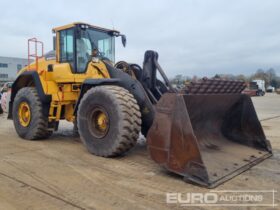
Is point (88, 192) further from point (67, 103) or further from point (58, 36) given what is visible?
point (58, 36)

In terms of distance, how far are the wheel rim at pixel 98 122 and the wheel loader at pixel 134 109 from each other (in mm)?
18

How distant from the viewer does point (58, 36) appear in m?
7.14

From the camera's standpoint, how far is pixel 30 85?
310 inches

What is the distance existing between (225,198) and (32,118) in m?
4.86

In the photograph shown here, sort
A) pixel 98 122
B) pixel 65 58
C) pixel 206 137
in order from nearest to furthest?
pixel 206 137
pixel 98 122
pixel 65 58

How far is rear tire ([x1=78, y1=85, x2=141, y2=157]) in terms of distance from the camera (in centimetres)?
508

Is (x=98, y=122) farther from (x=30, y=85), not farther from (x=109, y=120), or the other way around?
(x=30, y=85)

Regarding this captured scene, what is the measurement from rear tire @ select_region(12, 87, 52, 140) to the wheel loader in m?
0.02

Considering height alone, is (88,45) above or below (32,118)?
above

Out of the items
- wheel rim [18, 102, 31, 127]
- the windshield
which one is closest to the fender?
wheel rim [18, 102, 31, 127]

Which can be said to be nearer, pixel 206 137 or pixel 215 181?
pixel 215 181

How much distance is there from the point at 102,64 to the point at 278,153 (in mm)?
3759

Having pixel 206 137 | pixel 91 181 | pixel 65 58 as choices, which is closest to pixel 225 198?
pixel 91 181

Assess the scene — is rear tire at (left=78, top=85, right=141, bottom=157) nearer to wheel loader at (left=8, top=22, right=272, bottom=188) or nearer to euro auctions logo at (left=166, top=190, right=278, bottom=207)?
wheel loader at (left=8, top=22, right=272, bottom=188)
